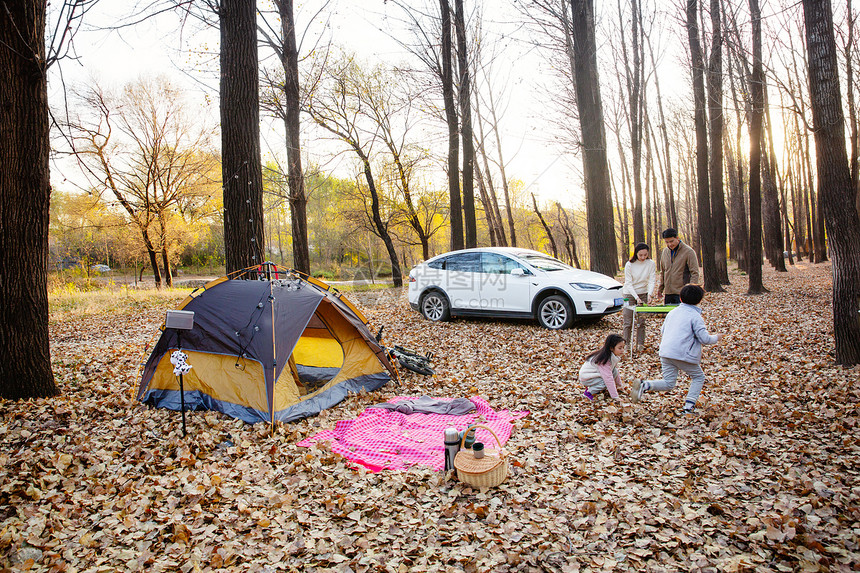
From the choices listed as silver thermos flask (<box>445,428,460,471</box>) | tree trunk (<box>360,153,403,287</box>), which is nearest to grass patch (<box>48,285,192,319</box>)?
tree trunk (<box>360,153,403,287</box>)

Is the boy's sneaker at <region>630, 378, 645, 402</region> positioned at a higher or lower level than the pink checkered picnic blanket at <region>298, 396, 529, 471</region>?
higher

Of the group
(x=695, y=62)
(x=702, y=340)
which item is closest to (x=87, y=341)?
(x=702, y=340)

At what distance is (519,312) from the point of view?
9.54 metres

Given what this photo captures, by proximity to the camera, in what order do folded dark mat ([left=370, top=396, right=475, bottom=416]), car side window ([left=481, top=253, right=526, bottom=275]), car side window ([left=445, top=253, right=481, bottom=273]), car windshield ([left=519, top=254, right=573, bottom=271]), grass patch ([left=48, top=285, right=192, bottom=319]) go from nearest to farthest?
folded dark mat ([left=370, top=396, right=475, bottom=416]) → car windshield ([left=519, top=254, right=573, bottom=271]) → car side window ([left=481, top=253, right=526, bottom=275]) → car side window ([left=445, top=253, right=481, bottom=273]) → grass patch ([left=48, top=285, right=192, bottom=319])

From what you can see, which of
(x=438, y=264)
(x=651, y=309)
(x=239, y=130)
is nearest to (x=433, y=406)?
(x=651, y=309)

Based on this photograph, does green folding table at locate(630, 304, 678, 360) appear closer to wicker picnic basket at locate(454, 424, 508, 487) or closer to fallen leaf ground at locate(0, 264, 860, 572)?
fallen leaf ground at locate(0, 264, 860, 572)

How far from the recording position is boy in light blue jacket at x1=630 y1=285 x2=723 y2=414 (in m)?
4.83

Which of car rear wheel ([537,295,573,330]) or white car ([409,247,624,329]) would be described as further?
car rear wheel ([537,295,573,330])

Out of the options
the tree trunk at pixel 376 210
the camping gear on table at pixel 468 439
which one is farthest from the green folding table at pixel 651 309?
the tree trunk at pixel 376 210

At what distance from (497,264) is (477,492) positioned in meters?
6.64

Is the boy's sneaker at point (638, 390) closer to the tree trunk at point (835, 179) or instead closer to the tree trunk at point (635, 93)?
the tree trunk at point (835, 179)

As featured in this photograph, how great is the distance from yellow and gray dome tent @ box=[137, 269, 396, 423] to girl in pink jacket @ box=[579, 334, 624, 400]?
8.57 ft

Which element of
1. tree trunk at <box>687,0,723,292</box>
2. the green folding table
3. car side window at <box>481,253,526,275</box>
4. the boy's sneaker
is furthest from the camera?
tree trunk at <box>687,0,723,292</box>

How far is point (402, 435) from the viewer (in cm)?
480
